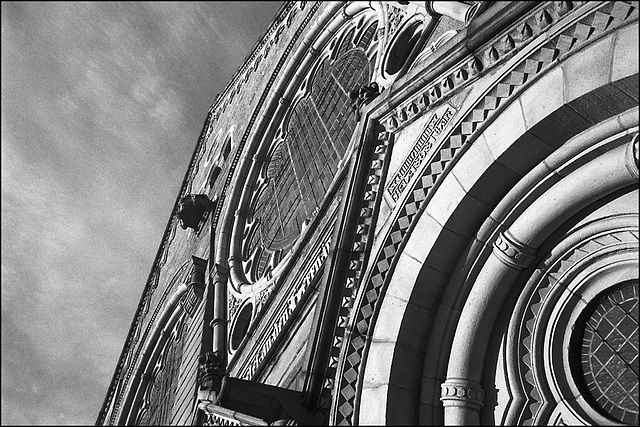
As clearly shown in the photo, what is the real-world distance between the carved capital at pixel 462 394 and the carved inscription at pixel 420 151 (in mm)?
2316

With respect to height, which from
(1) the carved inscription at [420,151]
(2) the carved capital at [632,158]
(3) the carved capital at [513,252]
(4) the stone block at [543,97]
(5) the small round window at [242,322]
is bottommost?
(3) the carved capital at [513,252]

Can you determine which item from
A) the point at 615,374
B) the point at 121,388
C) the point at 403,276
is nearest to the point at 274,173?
→ the point at 121,388

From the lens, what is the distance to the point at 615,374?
6.41 m

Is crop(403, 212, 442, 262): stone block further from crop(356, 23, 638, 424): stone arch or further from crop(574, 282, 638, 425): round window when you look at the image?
crop(574, 282, 638, 425): round window

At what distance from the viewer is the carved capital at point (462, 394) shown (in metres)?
6.92

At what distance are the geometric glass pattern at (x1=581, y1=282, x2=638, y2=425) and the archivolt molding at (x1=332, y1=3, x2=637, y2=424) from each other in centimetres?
217

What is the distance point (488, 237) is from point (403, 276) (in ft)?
Result: 3.37

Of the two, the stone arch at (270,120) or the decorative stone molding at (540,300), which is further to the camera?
the stone arch at (270,120)

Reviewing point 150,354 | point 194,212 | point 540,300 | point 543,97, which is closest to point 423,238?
point 540,300

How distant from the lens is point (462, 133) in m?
7.55

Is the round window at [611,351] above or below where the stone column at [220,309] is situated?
below

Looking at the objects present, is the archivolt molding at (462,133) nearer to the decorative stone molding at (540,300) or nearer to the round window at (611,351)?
the decorative stone molding at (540,300)

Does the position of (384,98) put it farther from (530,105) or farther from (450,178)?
(530,105)

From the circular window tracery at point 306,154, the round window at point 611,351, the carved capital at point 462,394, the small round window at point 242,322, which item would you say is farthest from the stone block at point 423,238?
the small round window at point 242,322
